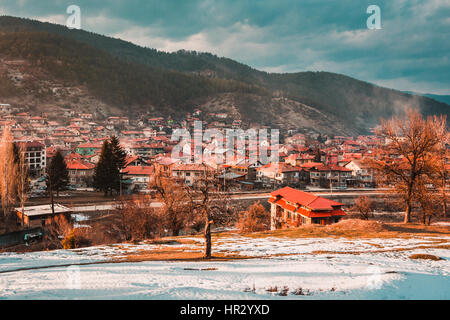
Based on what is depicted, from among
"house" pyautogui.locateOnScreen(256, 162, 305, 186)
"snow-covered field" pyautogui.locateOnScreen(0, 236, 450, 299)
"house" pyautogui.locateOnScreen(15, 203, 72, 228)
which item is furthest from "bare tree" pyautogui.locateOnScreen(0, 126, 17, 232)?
"house" pyautogui.locateOnScreen(256, 162, 305, 186)

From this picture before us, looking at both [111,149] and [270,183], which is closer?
[111,149]

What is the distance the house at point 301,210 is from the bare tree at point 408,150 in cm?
866

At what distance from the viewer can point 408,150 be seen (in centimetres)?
2458

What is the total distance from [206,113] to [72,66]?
282 feet

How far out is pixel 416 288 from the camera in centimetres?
780

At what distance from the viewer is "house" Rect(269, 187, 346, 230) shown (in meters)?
33.2

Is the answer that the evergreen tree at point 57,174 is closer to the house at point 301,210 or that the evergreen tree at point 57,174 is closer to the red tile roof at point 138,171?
the red tile roof at point 138,171

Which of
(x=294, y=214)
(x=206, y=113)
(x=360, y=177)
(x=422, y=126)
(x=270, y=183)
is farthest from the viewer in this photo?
(x=206, y=113)

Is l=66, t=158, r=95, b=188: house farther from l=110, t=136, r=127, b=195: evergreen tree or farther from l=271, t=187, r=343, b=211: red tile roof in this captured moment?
l=271, t=187, r=343, b=211: red tile roof

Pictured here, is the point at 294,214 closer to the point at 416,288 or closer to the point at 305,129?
the point at 416,288

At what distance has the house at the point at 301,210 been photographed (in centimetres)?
3322

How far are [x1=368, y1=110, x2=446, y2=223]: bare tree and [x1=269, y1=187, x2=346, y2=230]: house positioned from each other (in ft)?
28.4

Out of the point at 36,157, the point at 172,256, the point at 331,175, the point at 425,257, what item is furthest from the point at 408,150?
the point at 36,157
